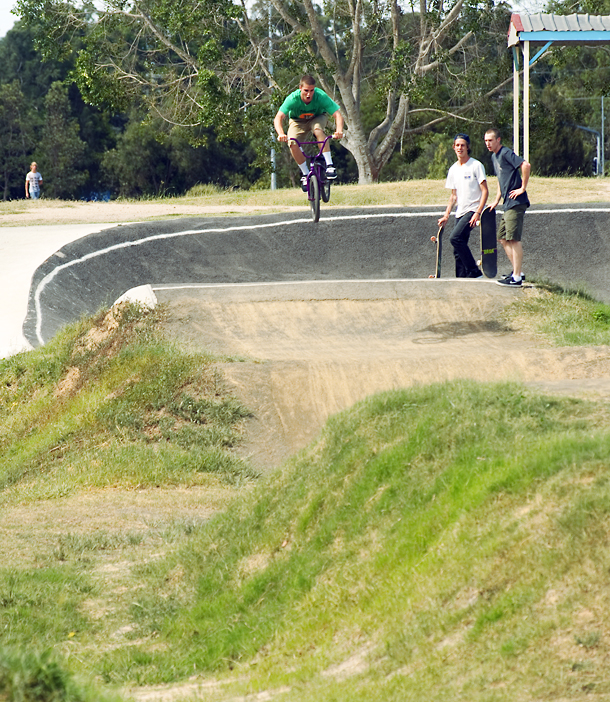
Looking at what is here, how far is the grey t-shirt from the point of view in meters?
12.0

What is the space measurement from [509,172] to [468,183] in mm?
558

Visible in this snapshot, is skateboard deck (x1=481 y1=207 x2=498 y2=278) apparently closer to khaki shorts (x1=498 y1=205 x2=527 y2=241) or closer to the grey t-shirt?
khaki shorts (x1=498 y1=205 x2=527 y2=241)

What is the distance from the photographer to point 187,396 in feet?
33.1

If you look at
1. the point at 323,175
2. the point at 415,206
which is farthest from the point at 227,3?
the point at 323,175

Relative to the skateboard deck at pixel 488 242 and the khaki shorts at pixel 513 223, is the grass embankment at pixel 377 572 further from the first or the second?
the skateboard deck at pixel 488 242

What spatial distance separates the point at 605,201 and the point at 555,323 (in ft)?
24.3

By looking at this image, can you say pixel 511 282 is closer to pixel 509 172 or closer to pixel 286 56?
pixel 509 172

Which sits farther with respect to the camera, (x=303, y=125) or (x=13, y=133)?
(x=13, y=133)

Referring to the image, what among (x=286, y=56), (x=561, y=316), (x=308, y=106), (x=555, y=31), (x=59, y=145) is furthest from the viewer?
(x=59, y=145)

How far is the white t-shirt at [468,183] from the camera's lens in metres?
12.2

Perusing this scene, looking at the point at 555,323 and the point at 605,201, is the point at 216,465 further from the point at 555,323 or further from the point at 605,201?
the point at 605,201

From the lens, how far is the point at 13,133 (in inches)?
2067

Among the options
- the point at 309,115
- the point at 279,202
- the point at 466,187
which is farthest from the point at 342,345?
the point at 279,202

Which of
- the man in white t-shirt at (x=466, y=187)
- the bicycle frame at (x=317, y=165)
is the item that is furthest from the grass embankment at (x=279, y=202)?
the bicycle frame at (x=317, y=165)
